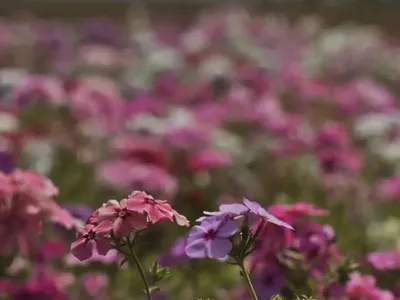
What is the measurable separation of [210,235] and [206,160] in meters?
1.52

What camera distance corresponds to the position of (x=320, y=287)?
1.56 meters

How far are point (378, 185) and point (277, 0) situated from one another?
224 inches

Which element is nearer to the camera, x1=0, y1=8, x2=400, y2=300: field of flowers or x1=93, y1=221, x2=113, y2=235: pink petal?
x1=93, y1=221, x2=113, y2=235: pink petal

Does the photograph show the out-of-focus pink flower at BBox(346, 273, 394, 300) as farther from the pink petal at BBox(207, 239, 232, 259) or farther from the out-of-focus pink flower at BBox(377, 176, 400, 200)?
the out-of-focus pink flower at BBox(377, 176, 400, 200)

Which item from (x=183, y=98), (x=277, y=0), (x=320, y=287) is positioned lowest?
(x=277, y=0)

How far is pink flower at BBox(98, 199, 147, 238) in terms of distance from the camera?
118 centimetres

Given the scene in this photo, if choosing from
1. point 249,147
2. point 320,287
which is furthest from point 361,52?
point 320,287

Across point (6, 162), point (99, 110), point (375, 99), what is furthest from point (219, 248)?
point (375, 99)

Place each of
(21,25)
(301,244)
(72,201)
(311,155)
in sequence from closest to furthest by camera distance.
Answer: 1. (301,244)
2. (72,201)
3. (311,155)
4. (21,25)

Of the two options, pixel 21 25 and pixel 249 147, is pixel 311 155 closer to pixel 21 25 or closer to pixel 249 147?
pixel 249 147

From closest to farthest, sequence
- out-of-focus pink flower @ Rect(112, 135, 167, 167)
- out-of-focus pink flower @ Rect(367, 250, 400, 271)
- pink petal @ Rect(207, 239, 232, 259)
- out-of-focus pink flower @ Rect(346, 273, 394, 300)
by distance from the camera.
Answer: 1. pink petal @ Rect(207, 239, 232, 259)
2. out-of-focus pink flower @ Rect(346, 273, 394, 300)
3. out-of-focus pink flower @ Rect(367, 250, 400, 271)
4. out-of-focus pink flower @ Rect(112, 135, 167, 167)

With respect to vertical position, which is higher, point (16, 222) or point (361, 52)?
point (16, 222)

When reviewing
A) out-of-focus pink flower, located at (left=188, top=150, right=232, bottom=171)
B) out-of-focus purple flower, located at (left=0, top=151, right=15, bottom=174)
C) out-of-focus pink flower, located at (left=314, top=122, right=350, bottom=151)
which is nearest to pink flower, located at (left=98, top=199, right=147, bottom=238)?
out-of-focus purple flower, located at (left=0, top=151, right=15, bottom=174)

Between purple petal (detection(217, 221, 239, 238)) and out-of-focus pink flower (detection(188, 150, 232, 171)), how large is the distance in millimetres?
Result: 1511
